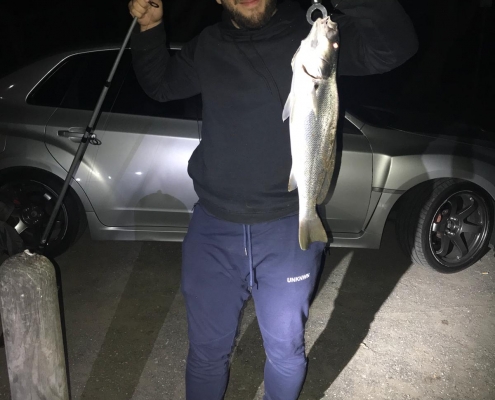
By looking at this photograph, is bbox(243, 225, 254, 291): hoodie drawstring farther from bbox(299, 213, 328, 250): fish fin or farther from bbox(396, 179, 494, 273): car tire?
bbox(396, 179, 494, 273): car tire

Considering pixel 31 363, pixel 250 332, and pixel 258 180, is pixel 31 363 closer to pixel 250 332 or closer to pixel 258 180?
pixel 258 180

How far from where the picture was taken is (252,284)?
2076 mm

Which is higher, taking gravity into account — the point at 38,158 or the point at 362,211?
the point at 38,158

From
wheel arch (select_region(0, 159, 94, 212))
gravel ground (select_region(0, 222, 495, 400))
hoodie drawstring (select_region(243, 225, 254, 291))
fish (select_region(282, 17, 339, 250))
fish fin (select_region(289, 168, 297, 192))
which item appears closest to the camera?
fish (select_region(282, 17, 339, 250))

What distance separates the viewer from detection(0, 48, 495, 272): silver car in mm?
3604

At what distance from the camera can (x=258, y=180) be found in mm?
1962

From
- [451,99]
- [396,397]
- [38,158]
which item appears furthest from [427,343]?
[451,99]

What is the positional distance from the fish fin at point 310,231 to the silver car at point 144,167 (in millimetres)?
1754

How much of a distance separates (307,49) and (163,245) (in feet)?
10.2

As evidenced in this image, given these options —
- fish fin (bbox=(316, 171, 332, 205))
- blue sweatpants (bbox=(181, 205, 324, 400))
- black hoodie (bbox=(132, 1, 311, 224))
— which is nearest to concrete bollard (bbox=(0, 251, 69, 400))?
blue sweatpants (bbox=(181, 205, 324, 400))

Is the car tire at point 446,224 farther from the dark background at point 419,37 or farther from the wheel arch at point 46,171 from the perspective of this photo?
the dark background at point 419,37

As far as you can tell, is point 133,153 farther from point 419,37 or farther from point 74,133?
point 419,37

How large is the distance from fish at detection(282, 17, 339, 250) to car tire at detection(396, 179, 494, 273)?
218cm

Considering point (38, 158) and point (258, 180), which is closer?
point (258, 180)
